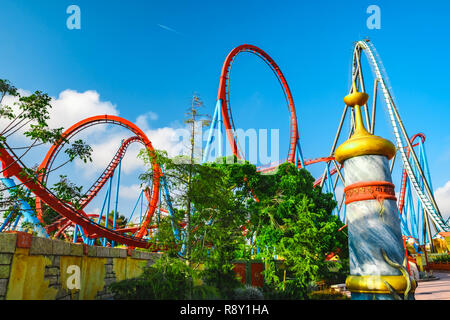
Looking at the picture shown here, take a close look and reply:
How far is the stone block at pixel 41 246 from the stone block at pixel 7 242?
0.34 m

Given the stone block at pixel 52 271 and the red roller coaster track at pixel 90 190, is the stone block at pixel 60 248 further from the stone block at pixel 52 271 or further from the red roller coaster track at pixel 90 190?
the red roller coaster track at pixel 90 190

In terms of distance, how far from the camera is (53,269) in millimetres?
4199

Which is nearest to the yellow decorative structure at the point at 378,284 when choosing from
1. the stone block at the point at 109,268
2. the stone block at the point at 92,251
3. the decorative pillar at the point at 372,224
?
the decorative pillar at the point at 372,224

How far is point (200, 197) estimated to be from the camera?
6902 millimetres

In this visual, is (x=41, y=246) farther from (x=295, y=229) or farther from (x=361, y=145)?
(x=295, y=229)

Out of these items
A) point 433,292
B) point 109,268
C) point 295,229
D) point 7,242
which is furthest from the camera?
point 295,229

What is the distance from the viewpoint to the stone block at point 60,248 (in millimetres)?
4237

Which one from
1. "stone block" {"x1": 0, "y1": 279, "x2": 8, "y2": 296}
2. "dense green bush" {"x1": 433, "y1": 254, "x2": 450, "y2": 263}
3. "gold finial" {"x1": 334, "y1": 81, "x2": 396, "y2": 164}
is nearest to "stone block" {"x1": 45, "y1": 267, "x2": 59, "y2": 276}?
"stone block" {"x1": 0, "y1": 279, "x2": 8, "y2": 296}

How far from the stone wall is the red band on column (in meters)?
4.37

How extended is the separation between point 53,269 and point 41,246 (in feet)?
1.78

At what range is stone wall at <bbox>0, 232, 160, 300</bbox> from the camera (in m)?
3.29

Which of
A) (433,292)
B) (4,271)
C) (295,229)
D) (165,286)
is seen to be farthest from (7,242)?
(433,292)

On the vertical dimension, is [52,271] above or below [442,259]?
above
